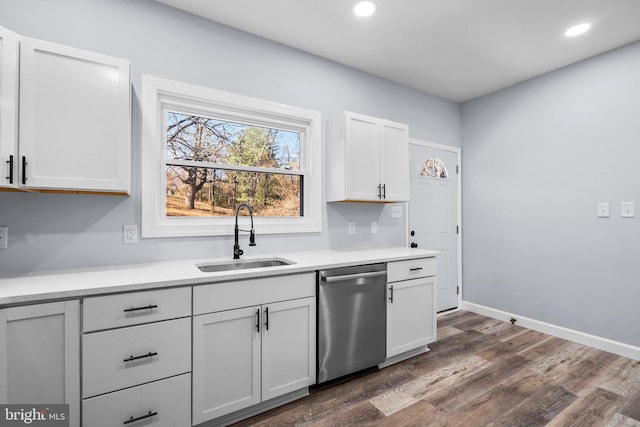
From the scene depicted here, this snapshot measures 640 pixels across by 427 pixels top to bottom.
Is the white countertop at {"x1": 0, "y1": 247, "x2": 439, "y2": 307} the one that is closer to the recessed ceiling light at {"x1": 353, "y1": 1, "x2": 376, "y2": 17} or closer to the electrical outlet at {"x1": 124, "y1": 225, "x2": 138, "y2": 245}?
the electrical outlet at {"x1": 124, "y1": 225, "x2": 138, "y2": 245}

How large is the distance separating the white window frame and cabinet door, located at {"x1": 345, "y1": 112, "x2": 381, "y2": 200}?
0.31 m

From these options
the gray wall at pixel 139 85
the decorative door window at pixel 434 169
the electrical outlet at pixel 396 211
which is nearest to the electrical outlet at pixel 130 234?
the gray wall at pixel 139 85

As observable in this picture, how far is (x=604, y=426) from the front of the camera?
1771 mm

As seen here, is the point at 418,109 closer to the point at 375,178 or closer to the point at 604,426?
the point at 375,178

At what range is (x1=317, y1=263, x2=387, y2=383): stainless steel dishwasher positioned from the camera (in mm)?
2076

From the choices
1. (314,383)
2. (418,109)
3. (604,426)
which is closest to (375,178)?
(418,109)

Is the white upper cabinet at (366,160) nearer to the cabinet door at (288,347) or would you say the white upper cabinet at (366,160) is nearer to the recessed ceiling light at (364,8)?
the recessed ceiling light at (364,8)

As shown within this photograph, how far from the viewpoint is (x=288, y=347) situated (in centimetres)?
193

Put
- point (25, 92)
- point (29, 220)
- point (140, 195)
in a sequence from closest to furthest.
→ point (25, 92), point (29, 220), point (140, 195)

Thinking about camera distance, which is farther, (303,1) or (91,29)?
(303,1)

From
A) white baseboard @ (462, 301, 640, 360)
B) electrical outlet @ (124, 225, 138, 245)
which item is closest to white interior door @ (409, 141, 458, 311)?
white baseboard @ (462, 301, 640, 360)

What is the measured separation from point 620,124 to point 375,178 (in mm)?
2232

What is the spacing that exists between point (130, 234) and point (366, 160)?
195 cm

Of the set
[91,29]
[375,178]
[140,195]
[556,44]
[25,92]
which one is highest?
[556,44]
